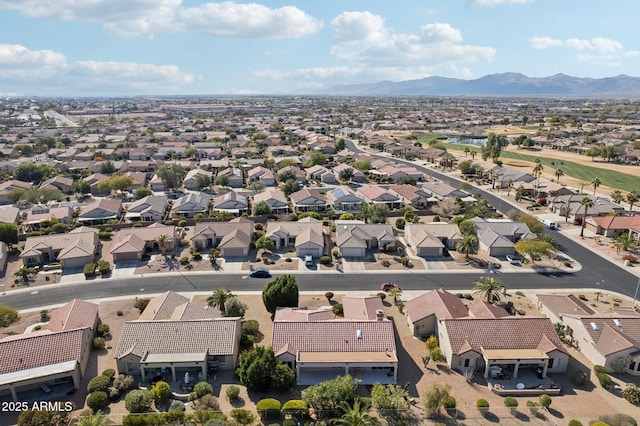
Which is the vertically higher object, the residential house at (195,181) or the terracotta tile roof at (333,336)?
the residential house at (195,181)

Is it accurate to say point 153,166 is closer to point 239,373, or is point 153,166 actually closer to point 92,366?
point 92,366

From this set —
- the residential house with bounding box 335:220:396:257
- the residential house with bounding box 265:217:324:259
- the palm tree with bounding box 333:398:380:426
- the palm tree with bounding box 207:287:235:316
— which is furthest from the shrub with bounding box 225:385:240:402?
the residential house with bounding box 335:220:396:257

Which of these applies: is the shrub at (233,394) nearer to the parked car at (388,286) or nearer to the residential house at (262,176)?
the parked car at (388,286)

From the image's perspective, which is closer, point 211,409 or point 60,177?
point 211,409

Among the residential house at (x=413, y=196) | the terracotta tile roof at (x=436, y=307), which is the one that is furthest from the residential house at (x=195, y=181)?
the terracotta tile roof at (x=436, y=307)

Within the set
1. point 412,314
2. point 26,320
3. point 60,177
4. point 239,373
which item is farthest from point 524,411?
point 60,177

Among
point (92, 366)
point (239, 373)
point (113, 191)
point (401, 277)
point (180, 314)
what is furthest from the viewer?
point (113, 191)

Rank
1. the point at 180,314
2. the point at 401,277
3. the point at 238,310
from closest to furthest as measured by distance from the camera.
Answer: the point at 180,314, the point at 238,310, the point at 401,277
